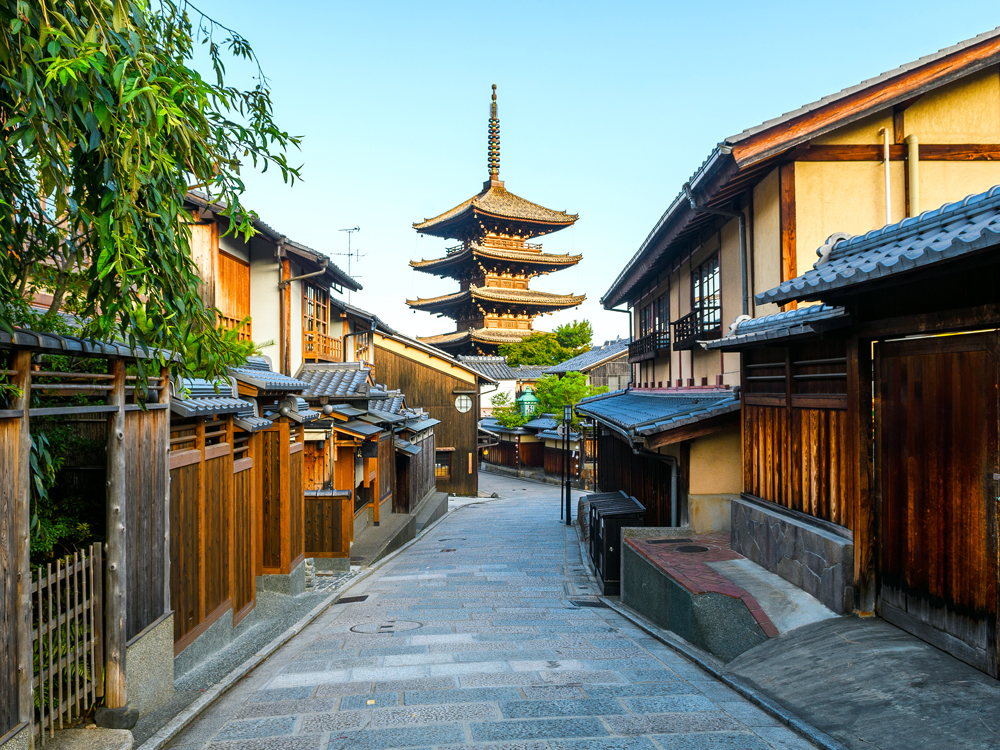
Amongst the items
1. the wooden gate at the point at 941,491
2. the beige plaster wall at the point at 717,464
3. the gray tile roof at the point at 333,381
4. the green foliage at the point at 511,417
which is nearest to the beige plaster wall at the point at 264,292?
the gray tile roof at the point at 333,381

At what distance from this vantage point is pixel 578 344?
207 feet

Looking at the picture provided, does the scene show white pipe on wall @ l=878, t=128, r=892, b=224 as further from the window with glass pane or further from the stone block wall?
the stone block wall

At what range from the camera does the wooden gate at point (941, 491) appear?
519cm

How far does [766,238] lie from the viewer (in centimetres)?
1100

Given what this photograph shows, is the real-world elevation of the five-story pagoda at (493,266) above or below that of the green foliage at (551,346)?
above

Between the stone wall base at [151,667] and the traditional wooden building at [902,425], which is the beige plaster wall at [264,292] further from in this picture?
the traditional wooden building at [902,425]

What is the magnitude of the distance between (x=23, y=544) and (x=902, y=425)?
7.28m

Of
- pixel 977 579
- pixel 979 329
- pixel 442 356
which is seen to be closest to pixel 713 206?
pixel 979 329

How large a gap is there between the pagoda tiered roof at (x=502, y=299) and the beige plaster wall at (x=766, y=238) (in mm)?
41673

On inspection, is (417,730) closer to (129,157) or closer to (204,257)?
(129,157)

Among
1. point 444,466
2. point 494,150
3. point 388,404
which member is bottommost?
point 444,466

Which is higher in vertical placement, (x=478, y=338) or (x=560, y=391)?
(x=478, y=338)

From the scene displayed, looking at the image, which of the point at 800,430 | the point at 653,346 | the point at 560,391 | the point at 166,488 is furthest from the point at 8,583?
the point at 560,391

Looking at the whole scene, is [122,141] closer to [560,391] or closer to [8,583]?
[8,583]
